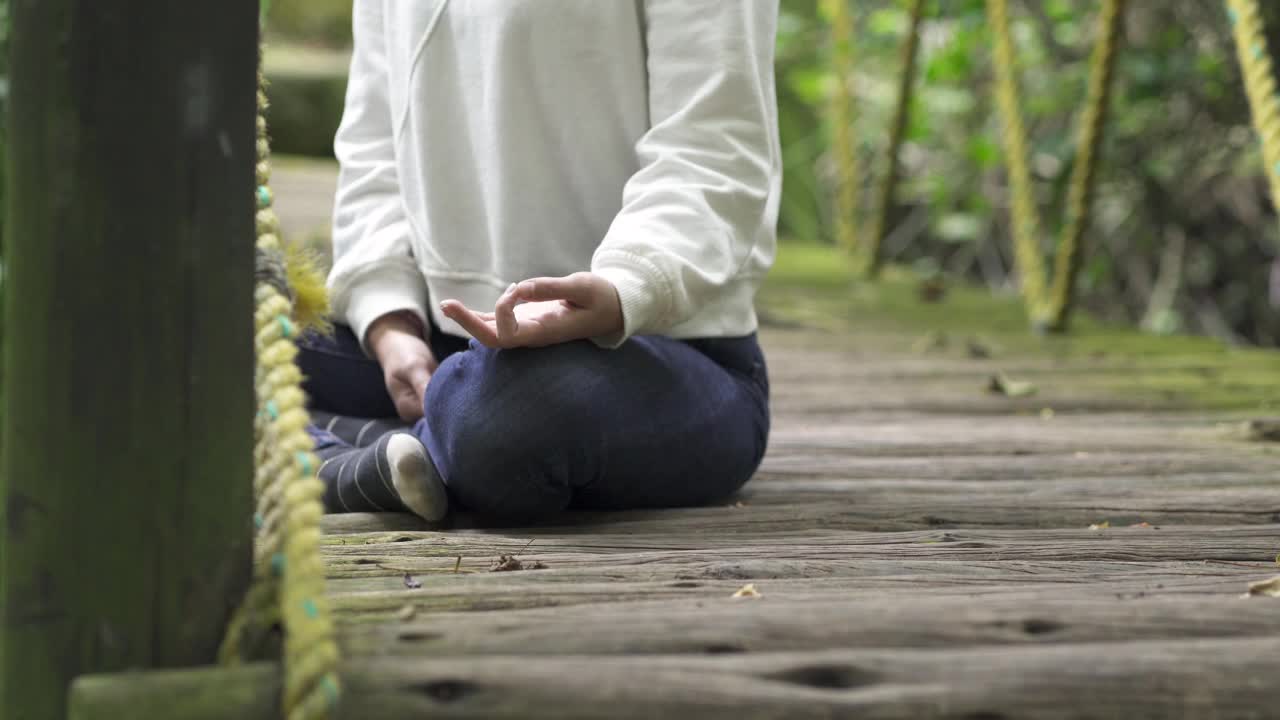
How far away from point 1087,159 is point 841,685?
1874 mm

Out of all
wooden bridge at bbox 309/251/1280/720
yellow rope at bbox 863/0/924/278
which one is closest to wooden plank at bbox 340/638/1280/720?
wooden bridge at bbox 309/251/1280/720

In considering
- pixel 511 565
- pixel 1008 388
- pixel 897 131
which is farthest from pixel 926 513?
pixel 897 131

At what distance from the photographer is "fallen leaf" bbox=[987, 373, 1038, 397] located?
6.55 feet

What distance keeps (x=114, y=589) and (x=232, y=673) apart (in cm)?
9

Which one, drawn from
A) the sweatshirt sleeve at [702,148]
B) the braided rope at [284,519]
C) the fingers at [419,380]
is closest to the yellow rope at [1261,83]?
the sweatshirt sleeve at [702,148]

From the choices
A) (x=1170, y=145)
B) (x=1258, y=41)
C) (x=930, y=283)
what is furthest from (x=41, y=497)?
(x=1170, y=145)

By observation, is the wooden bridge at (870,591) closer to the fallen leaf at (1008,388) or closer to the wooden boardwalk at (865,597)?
the wooden boardwalk at (865,597)

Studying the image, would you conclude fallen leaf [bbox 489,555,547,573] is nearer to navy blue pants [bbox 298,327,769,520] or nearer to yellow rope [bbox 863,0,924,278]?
navy blue pants [bbox 298,327,769,520]

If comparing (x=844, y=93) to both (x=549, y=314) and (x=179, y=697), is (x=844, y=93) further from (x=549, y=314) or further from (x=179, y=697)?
(x=179, y=697)

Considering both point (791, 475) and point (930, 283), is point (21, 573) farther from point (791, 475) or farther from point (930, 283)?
point (930, 283)

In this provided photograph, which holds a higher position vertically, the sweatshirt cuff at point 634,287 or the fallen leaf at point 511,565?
the sweatshirt cuff at point 634,287

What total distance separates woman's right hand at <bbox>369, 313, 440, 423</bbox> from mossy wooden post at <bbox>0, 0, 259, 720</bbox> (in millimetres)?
540

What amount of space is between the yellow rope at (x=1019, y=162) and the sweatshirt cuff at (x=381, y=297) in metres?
1.59

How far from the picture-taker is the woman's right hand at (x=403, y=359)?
4.32 feet
